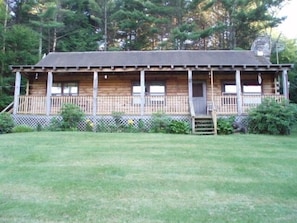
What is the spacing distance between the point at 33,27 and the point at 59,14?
2934mm

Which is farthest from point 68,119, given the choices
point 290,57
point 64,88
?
point 290,57

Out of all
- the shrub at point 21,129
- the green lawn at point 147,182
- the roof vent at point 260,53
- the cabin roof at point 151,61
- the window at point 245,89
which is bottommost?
the green lawn at point 147,182

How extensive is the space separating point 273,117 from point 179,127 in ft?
13.6

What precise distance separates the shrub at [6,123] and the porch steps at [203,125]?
8.69m

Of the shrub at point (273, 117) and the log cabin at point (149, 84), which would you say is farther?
the log cabin at point (149, 84)

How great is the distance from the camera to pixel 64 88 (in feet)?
55.7

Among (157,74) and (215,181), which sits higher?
(157,74)

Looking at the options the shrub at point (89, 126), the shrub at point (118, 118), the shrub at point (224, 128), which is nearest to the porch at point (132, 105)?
the shrub at point (118, 118)

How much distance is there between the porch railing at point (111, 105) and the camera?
14.4 metres

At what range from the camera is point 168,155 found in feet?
26.2

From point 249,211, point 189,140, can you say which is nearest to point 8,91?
point 189,140

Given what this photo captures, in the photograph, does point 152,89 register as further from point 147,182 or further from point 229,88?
point 147,182

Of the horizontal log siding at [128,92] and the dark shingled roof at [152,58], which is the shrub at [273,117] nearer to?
the horizontal log siding at [128,92]

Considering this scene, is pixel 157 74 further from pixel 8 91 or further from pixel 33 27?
pixel 33 27
